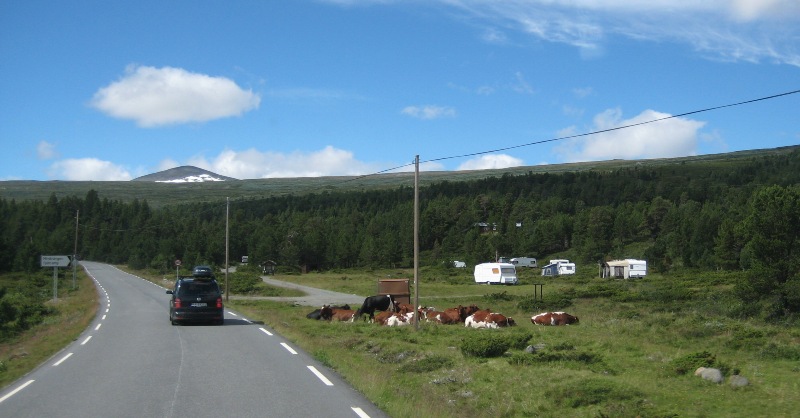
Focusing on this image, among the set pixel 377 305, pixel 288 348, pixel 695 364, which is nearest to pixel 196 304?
pixel 288 348

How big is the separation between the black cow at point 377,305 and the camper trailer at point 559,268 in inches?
2736

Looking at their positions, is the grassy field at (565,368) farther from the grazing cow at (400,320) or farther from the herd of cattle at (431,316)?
the herd of cattle at (431,316)

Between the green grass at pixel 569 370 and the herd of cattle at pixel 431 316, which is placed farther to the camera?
the herd of cattle at pixel 431 316

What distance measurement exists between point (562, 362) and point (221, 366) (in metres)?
7.40

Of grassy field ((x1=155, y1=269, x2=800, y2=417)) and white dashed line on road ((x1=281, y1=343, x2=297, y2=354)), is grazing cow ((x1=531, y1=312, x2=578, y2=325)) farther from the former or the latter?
white dashed line on road ((x1=281, y1=343, x2=297, y2=354))

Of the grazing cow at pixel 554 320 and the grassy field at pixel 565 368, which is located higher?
the grassy field at pixel 565 368

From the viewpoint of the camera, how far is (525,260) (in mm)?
124000

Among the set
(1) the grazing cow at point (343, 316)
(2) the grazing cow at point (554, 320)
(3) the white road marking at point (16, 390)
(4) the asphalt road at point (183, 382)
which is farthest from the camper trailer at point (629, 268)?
(3) the white road marking at point (16, 390)

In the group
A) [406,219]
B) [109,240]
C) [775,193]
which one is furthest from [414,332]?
[109,240]

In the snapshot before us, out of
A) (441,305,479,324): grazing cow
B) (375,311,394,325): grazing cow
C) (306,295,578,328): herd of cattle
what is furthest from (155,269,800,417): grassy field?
(375,311,394,325): grazing cow

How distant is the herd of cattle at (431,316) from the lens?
2686 cm

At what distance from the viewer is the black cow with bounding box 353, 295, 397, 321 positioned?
3331 centimetres

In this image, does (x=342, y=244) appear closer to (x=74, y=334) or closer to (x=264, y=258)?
(x=264, y=258)

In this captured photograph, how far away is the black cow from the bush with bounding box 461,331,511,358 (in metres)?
16.1
